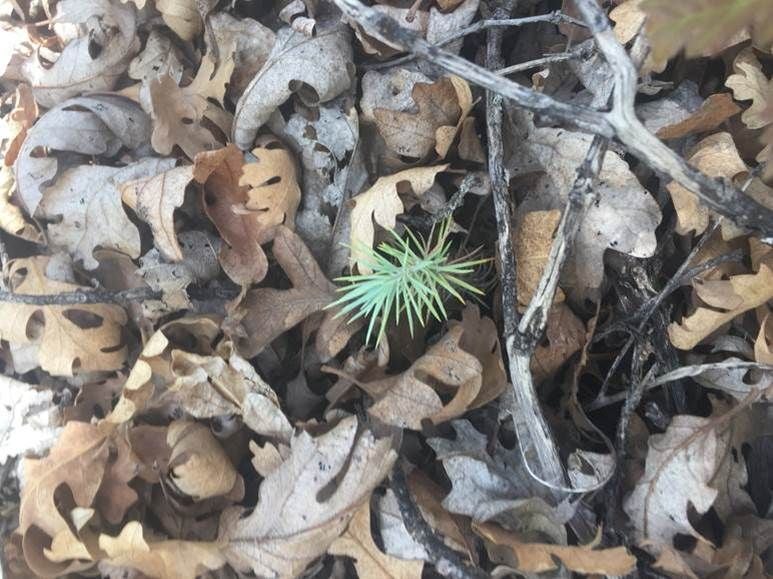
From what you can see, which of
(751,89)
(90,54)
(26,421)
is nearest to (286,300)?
(26,421)

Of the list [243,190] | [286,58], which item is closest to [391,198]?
[243,190]

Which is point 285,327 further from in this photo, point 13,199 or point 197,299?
point 13,199

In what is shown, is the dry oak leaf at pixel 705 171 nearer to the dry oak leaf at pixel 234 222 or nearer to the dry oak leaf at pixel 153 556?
the dry oak leaf at pixel 234 222

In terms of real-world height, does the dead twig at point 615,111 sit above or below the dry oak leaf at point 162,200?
above

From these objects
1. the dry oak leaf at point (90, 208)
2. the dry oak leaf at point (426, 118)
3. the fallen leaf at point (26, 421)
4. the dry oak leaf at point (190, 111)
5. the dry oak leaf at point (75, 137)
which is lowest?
the fallen leaf at point (26, 421)

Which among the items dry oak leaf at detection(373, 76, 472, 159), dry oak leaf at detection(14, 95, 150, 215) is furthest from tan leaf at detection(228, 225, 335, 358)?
dry oak leaf at detection(14, 95, 150, 215)

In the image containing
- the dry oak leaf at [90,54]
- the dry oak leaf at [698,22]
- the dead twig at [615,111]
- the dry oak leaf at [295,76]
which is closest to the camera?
the dry oak leaf at [698,22]

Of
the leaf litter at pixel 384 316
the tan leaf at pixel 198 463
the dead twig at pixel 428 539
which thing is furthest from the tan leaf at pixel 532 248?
the tan leaf at pixel 198 463
